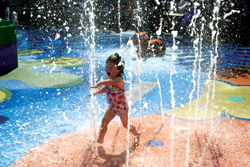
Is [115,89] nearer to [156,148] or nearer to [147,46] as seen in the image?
[156,148]

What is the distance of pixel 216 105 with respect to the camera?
436 cm

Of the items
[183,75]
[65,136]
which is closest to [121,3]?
[183,75]

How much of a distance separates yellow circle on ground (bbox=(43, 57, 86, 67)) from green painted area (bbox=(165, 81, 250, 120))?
13.3 ft

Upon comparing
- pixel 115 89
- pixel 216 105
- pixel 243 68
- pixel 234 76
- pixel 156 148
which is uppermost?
pixel 115 89

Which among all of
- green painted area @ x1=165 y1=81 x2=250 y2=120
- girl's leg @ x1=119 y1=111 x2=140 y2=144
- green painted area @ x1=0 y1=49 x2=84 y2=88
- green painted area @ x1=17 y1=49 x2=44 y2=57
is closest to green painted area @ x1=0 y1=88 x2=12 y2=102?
green painted area @ x1=0 y1=49 x2=84 y2=88

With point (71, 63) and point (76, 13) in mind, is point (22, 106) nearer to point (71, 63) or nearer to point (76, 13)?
point (71, 63)

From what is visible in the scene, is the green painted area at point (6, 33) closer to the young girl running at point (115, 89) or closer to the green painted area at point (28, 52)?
the green painted area at point (28, 52)

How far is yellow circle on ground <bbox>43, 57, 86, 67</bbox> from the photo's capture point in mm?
Answer: 7452

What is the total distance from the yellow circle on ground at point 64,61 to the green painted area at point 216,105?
4.04 metres

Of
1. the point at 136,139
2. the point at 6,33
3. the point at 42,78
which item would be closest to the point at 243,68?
the point at 136,139

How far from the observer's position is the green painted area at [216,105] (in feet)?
13.0

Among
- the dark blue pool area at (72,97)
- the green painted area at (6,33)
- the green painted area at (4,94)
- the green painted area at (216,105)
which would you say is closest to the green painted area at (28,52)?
the dark blue pool area at (72,97)

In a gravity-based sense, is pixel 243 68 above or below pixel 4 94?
above

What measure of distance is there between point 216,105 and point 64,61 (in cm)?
507
